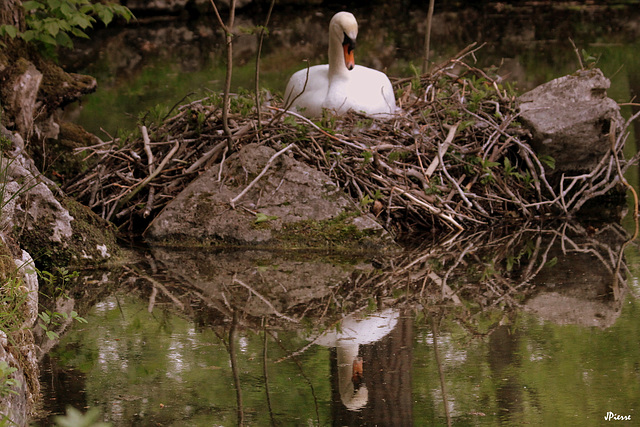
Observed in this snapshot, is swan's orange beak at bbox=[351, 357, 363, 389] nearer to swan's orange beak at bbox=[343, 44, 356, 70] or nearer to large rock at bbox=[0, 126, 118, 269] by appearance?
large rock at bbox=[0, 126, 118, 269]

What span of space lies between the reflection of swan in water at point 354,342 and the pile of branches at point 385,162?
185 centimetres

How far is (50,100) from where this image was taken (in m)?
8.40

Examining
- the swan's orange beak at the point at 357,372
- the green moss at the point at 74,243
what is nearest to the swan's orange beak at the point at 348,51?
the green moss at the point at 74,243

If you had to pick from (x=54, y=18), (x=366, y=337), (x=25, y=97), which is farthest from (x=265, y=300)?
(x=54, y=18)

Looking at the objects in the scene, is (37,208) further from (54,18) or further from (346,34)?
(346,34)

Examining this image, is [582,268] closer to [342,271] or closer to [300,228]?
[342,271]

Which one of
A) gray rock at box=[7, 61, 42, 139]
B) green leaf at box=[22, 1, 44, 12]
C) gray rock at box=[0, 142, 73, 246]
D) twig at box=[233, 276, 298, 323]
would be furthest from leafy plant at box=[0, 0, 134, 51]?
twig at box=[233, 276, 298, 323]

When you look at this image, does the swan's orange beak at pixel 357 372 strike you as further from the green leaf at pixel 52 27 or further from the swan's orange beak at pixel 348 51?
the green leaf at pixel 52 27

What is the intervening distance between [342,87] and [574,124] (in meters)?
1.83

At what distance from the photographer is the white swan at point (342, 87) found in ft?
24.0

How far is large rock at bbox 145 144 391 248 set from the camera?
645 centimetres

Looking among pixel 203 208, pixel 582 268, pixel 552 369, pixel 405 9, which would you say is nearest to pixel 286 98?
pixel 203 208

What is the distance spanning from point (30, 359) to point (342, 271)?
239 cm

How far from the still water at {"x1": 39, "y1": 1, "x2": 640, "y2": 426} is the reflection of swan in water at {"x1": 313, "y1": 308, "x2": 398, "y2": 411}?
0.03 ft
